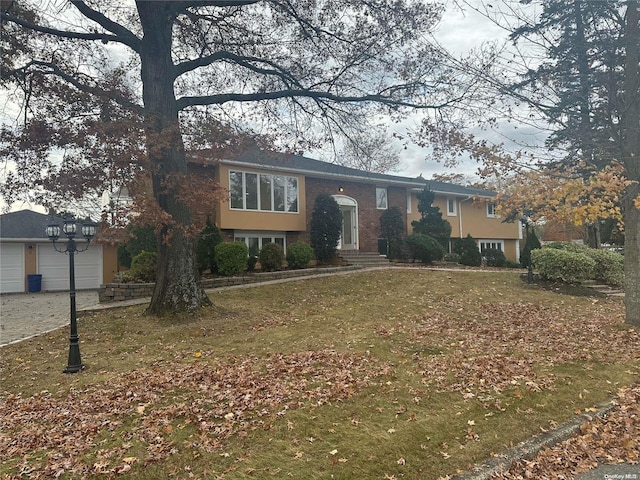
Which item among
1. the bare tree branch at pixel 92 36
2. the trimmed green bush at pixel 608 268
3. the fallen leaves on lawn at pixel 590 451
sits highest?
the bare tree branch at pixel 92 36

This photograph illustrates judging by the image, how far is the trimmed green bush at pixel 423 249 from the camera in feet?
65.9

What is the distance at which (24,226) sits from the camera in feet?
72.1

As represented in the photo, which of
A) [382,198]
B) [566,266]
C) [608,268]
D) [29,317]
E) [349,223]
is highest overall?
[382,198]

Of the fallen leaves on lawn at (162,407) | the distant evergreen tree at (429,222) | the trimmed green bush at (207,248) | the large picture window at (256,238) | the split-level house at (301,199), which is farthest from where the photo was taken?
the distant evergreen tree at (429,222)

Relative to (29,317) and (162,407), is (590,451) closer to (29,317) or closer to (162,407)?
(162,407)

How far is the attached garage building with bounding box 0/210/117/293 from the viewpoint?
2062 cm

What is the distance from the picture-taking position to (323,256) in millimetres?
18766

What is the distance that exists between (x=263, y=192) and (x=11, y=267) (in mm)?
12914

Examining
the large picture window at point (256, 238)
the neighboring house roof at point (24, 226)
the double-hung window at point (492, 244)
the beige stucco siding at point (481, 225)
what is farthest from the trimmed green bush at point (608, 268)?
→ the neighboring house roof at point (24, 226)

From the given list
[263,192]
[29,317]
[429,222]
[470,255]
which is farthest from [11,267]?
[470,255]

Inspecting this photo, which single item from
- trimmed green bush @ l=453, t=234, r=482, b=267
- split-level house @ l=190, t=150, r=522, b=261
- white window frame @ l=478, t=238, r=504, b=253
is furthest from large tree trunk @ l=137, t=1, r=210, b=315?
white window frame @ l=478, t=238, r=504, b=253

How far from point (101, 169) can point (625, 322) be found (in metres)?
10.8

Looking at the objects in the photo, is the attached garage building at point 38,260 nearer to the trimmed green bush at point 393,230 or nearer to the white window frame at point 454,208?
the trimmed green bush at point 393,230

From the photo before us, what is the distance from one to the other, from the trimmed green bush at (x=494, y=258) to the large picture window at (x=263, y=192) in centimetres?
1129
